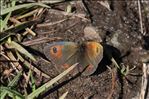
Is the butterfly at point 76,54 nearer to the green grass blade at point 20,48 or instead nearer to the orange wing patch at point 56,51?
the orange wing patch at point 56,51

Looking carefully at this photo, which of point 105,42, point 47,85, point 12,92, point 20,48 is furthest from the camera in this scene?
point 105,42

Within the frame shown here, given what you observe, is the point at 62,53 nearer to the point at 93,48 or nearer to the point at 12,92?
the point at 93,48

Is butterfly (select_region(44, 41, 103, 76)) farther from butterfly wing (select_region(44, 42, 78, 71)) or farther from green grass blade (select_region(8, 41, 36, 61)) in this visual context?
green grass blade (select_region(8, 41, 36, 61))

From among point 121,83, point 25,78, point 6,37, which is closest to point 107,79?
point 121,83

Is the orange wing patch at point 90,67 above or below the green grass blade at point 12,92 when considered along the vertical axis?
above

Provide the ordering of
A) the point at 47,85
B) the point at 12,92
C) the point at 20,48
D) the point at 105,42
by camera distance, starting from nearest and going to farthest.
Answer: the point at 12,92
the point at 47,85
the point at 20,48
the point at 105,42

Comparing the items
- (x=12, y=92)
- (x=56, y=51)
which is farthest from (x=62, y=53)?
(x=12, y=92)

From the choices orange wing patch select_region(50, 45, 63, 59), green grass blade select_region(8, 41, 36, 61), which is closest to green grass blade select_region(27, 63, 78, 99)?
orange wing patch select_region(50, 45, 63, 59)

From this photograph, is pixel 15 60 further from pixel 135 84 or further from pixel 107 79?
pixel 135 84

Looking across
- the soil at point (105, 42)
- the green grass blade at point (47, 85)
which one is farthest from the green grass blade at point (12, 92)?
the soil at point (105, 42)
